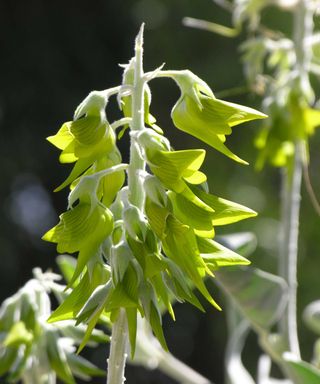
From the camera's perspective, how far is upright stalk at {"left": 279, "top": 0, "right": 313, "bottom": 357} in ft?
2.69

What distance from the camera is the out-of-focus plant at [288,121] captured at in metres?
0.82

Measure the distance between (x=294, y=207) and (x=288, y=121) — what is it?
9cm

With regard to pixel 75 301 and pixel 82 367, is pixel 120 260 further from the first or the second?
pixel 82 367

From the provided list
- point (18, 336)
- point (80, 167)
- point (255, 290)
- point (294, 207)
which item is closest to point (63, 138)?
point (80, 167)

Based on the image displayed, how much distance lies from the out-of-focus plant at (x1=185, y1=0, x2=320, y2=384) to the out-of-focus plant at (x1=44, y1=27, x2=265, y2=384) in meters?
0.28

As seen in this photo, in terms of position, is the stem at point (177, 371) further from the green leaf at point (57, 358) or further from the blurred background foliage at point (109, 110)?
the blurred background foliage at point (109, 110)

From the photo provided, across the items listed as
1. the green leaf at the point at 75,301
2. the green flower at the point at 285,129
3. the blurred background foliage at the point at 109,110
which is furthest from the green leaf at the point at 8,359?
the blurred background foliage at the point at 109,110

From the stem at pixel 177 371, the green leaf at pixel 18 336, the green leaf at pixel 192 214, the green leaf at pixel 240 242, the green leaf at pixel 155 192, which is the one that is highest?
the green leaf at pixel 155 192

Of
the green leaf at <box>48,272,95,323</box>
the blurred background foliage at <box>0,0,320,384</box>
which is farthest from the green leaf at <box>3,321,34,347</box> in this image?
the blurred background foliage at <box>0,0,320,384</box>

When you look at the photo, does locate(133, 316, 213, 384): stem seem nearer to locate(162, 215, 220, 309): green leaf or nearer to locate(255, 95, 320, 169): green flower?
locate(255, 95, 320, 169): green flower

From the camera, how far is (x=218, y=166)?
12.7 feet

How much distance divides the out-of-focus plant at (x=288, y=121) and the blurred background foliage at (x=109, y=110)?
86.5 inches

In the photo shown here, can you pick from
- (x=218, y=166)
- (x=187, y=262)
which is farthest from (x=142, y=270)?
(x=218, y=166)

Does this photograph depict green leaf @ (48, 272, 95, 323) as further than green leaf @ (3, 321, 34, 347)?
No
